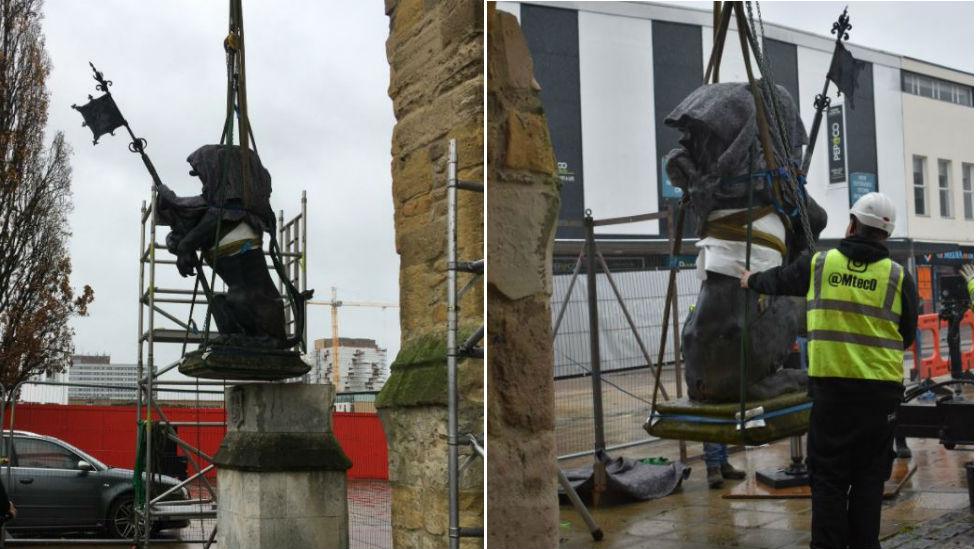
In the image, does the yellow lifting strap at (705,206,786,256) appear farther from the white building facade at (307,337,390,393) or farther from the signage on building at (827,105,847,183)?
the white building facade at (307,337,390,393)

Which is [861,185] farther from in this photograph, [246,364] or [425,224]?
[246,364]

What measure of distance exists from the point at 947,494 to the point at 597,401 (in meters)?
0.61

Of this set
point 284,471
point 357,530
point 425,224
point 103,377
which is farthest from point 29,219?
point 425,224

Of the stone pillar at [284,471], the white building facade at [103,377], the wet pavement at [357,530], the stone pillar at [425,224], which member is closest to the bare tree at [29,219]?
the white building facade at [103,377]

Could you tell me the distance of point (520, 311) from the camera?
6.14 ft

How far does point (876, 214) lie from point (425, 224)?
2340mm

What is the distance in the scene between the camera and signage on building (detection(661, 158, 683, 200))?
184 centimetres

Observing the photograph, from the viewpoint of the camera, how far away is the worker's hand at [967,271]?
1588 mm

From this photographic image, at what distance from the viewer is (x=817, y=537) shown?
65.7 inches

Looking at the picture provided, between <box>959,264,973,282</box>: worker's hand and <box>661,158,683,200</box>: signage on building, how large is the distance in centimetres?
44

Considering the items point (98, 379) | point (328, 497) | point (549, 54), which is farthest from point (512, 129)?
point (98, 379)

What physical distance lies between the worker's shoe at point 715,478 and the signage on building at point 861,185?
1.61 feet

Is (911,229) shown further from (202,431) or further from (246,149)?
(202,431)

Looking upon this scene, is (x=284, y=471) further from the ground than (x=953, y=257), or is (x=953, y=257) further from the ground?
(x=953, y=257)
